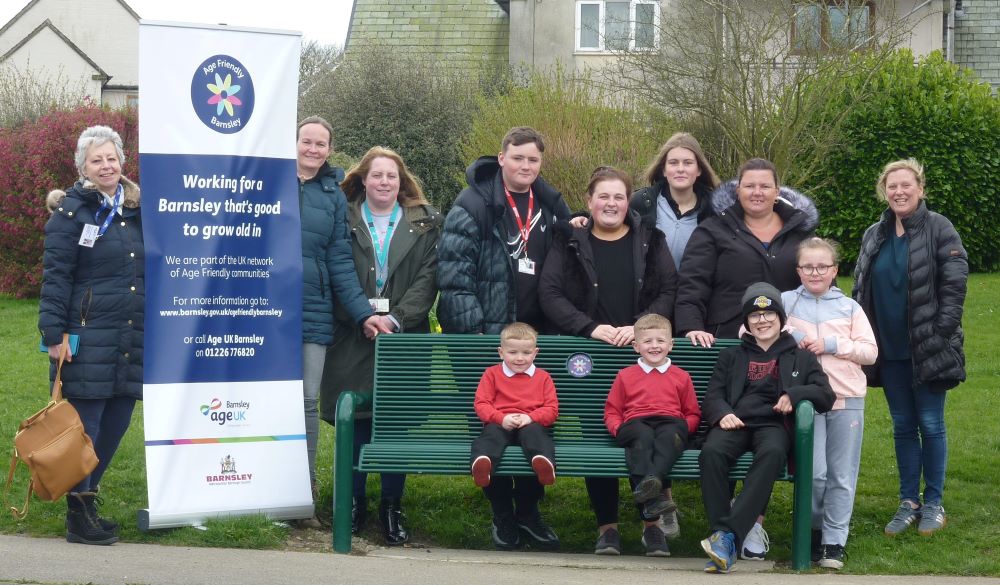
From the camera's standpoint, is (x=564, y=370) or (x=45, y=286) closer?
(x=45, y=286)

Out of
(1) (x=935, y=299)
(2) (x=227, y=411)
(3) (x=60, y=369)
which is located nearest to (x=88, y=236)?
(3) (x=60, y=369)

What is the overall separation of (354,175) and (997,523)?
4.42m

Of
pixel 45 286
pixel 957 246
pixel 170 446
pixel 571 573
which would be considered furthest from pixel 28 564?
pixel 957 246

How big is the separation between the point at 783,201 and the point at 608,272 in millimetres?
1101

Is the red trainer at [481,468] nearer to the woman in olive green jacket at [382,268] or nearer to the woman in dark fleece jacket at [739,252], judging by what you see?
the woman in olive green jacket at [382,268]

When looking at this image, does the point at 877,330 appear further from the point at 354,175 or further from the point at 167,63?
the point at 167,63

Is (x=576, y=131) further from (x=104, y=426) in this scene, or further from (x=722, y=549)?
(x=722, y=549)

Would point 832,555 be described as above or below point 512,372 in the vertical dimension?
below

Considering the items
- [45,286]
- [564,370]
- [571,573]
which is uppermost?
[45,286]

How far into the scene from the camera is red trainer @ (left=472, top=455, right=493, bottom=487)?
6.15 meters

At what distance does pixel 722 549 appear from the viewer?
19.7 ft

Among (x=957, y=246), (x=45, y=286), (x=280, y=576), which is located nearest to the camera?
(x=280, y=576)

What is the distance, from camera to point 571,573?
6.08 metres

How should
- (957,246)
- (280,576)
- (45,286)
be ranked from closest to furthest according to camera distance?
(280,576), (45,286), (957,246)
